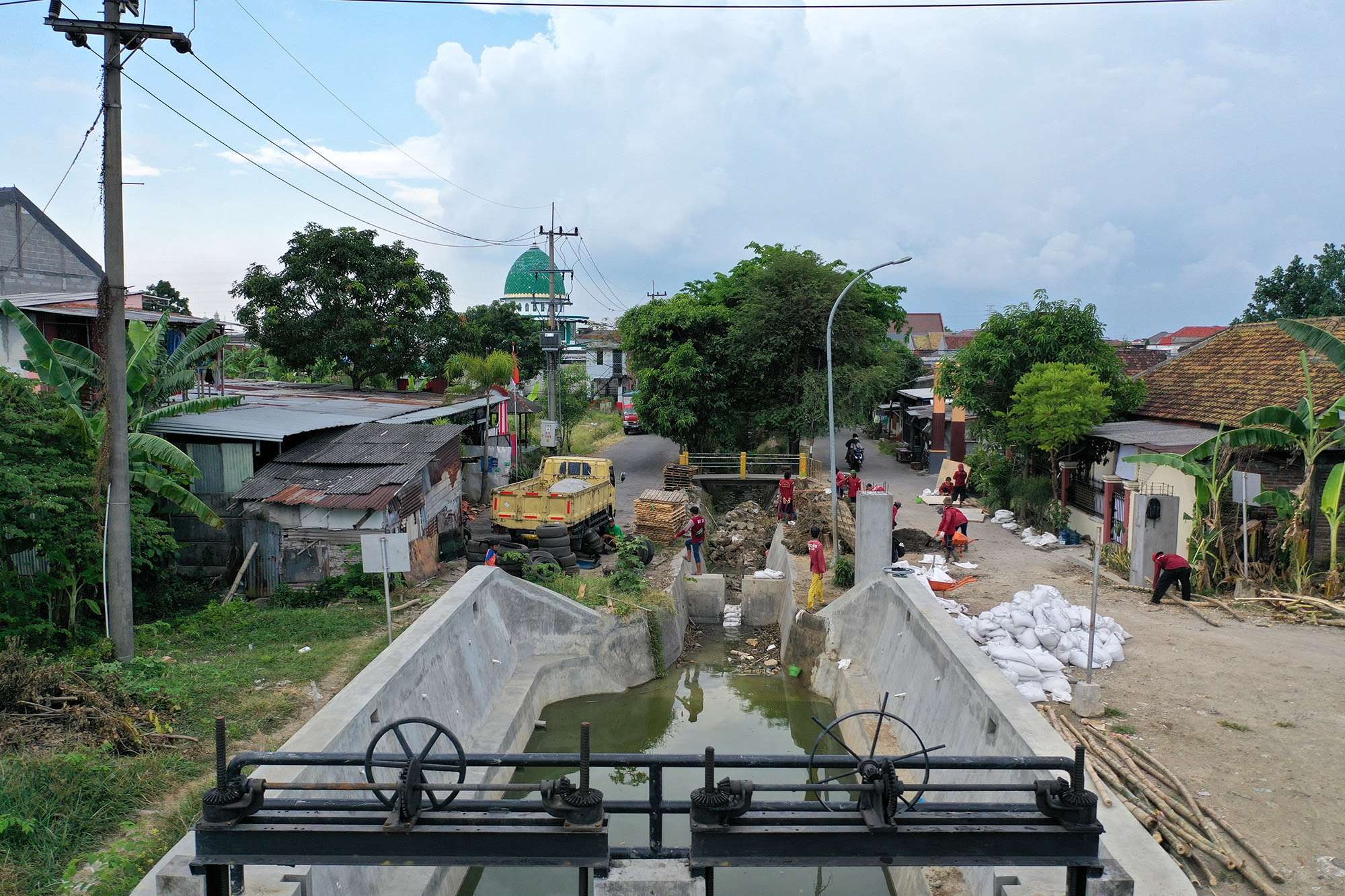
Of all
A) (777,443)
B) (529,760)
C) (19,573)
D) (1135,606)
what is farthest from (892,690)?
(777,443)

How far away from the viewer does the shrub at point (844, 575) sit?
17.6 m

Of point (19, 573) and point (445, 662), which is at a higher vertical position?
point (19, 573)

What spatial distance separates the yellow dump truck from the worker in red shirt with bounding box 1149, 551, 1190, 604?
35.7ft

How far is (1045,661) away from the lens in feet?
36.0

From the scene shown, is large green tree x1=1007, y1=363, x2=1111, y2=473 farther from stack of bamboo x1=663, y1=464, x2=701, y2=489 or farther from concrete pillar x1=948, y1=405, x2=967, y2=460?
stack of bamboo x1=663, y1=464, x2=701, y2=489

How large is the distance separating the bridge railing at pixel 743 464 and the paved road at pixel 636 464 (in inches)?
59.4

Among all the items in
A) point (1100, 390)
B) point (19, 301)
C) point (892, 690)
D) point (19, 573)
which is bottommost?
point (892, 690)

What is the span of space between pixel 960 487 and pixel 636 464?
14.6 meters

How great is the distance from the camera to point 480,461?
25.6 meters

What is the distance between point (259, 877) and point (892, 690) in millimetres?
8727

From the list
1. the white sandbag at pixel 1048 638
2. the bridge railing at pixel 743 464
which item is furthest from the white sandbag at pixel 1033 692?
the bridge railing at pixel 743 464

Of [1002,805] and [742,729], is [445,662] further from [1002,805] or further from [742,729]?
[1002,805]

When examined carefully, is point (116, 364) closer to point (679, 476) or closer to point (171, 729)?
point (171, 729)

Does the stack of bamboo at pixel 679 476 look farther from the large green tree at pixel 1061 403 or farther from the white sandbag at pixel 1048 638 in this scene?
the white sandbag at pixel 1048 638
